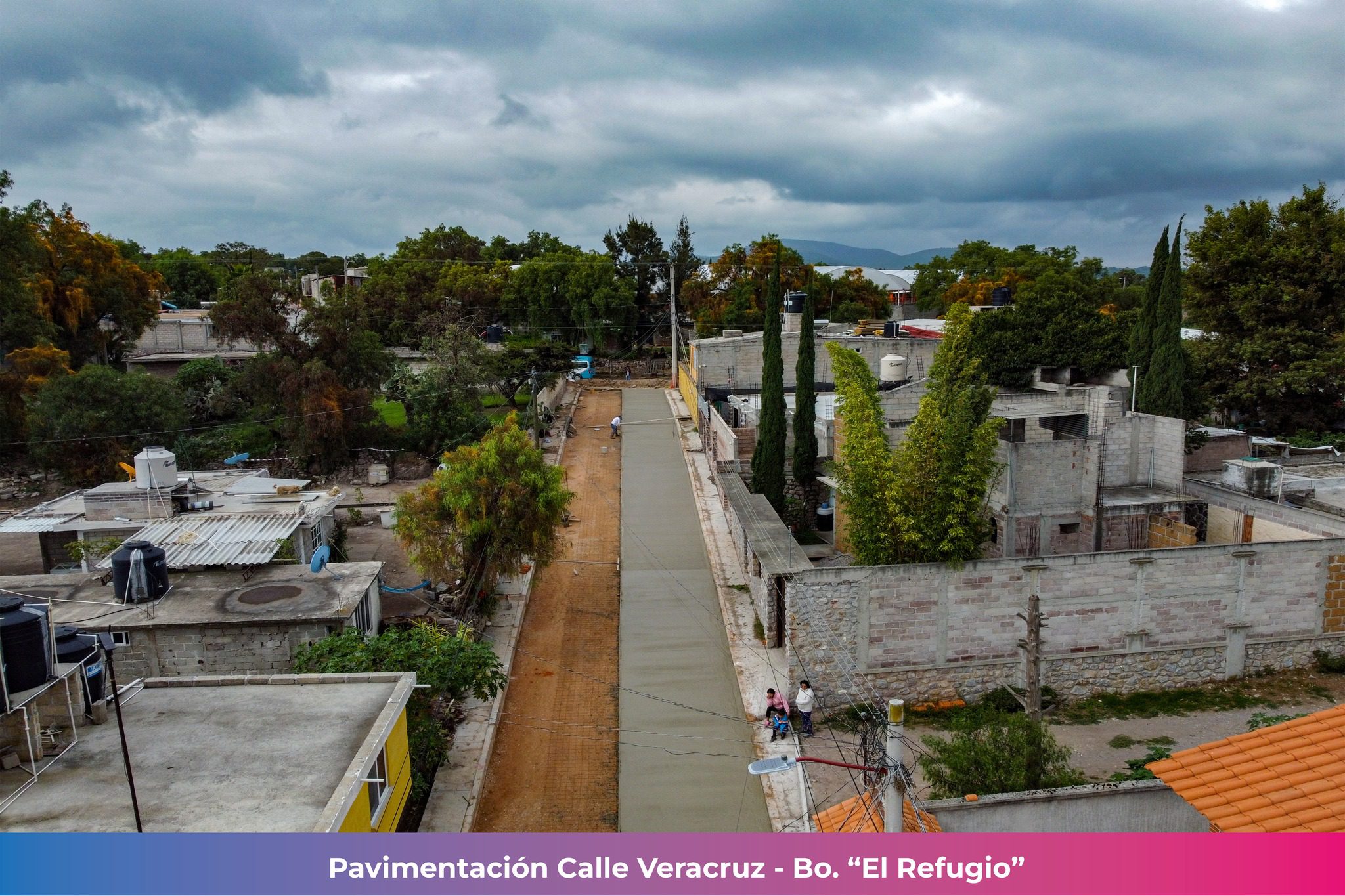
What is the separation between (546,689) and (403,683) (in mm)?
6308

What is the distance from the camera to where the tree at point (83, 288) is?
4157 centimetres

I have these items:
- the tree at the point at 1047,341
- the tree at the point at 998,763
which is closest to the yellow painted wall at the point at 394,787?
the tree at the point at 998,763

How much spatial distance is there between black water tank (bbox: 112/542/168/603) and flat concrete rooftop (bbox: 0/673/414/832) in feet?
15.6

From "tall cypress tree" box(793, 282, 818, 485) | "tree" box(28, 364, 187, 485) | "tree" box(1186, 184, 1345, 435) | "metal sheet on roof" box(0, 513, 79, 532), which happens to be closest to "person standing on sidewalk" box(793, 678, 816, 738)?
"tall cypress tree" box(793, 282, 818, 485)

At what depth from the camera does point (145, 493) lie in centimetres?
2220

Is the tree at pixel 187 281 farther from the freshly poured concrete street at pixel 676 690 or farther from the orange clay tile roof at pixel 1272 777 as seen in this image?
the orange clay tile roof at pixel 1272 777

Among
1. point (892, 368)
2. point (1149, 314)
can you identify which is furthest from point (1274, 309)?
point (892, 368)

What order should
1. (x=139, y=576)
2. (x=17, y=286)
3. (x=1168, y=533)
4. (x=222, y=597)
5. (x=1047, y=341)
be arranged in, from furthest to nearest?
(x=17, y=286) < (x=1047, y=341) < (x=1168, y=533) < (x=222, y=597) < (x=139, y=576)

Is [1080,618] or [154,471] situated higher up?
[154,471]

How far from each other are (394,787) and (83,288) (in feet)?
134

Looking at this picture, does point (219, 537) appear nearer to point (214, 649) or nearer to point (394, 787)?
point (214, 649)

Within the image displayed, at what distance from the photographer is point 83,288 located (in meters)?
42.7

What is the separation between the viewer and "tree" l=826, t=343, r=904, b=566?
17.6m

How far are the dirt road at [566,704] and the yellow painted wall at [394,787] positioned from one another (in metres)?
1.93
